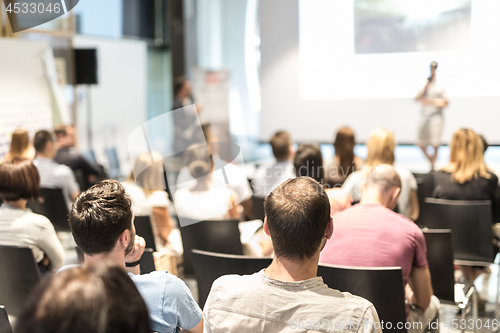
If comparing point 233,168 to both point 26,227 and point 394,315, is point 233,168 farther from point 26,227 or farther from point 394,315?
point 394,315

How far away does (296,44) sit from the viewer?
711 centimetres

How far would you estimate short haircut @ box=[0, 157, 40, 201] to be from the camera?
2.42m

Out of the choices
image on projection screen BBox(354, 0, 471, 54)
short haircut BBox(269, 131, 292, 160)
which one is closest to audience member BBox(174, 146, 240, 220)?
short haircut BBox(269, 131, 292, 160)

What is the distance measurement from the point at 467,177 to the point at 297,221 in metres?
2.55

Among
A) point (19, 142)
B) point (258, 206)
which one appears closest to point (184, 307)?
point (258, 206)

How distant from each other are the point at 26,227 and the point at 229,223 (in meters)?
1.06

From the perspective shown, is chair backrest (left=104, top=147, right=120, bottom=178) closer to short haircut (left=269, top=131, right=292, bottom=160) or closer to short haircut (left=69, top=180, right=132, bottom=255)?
short haircut (left=269, top=131, right=292, bottom=160)

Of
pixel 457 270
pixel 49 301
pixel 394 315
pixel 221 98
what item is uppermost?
pixel 221 98

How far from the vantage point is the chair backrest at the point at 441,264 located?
92.8 inches

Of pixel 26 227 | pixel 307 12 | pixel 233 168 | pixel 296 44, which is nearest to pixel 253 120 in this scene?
pixel 296 44

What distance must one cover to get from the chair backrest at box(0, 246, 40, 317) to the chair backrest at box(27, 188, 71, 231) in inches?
58.7

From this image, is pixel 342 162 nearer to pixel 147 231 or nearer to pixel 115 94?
pixel 147 231

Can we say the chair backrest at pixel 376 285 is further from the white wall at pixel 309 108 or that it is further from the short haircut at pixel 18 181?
the white wall at pixel 309 108

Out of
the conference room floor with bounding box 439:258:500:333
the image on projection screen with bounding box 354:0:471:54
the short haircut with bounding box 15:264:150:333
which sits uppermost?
the image on projection screen with bounding box 354:0:471:54
